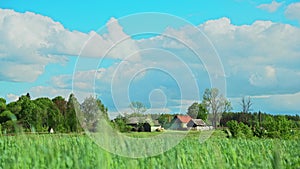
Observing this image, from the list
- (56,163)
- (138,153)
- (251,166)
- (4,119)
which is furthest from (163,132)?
(4,119)

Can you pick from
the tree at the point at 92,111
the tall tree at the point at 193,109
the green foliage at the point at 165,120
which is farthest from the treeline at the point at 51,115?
→ the tall tree at the point at 193,109

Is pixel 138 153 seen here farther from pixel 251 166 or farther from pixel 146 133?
pixel 146 133

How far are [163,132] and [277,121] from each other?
1182 centimetres

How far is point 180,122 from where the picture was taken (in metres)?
10.0

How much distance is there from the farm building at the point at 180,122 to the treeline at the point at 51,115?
200 cm

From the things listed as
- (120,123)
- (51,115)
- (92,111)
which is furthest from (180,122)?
(51,115)

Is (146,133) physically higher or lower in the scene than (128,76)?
lower

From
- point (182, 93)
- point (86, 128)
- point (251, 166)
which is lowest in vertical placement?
point (251, 166)

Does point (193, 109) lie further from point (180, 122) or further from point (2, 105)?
point (2, 105)

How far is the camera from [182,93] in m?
8.80

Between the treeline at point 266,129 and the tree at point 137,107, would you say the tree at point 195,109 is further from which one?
the treeline at point 266,129

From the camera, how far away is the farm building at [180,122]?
31.9 feet

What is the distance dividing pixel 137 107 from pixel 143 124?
1.12 meters

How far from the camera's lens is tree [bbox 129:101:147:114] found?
8.73 metres
